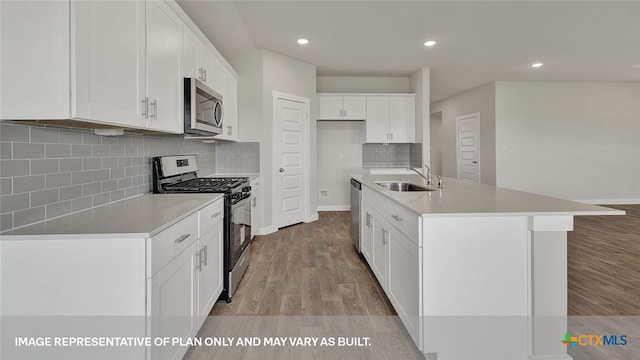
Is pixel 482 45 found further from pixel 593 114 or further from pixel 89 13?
pixel 89 13

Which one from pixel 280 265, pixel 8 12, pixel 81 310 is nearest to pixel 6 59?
pixel 8 12

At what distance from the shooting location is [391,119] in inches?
224

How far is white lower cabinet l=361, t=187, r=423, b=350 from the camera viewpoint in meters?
1.65

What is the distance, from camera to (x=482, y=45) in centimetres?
438

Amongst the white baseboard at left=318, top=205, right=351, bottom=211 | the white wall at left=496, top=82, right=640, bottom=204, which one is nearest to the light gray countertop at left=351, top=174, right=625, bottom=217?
the white baseboard at left=318, top=205, right=351, bottom=211

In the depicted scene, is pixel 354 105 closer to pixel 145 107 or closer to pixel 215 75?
pixel 215 75

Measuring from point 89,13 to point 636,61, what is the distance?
7.33 m

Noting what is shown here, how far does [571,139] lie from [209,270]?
7.60 meters

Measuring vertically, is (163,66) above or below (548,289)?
above

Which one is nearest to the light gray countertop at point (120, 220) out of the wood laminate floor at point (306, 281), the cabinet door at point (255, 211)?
the wood laminate floor at point (306, 281)

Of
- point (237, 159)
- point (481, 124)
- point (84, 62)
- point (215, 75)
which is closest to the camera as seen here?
point (84, 62)

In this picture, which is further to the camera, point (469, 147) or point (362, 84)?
point (469, 147)

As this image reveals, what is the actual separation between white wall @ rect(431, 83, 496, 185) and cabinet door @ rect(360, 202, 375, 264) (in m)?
4.61

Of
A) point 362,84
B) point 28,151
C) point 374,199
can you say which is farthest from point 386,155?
point 28,151
